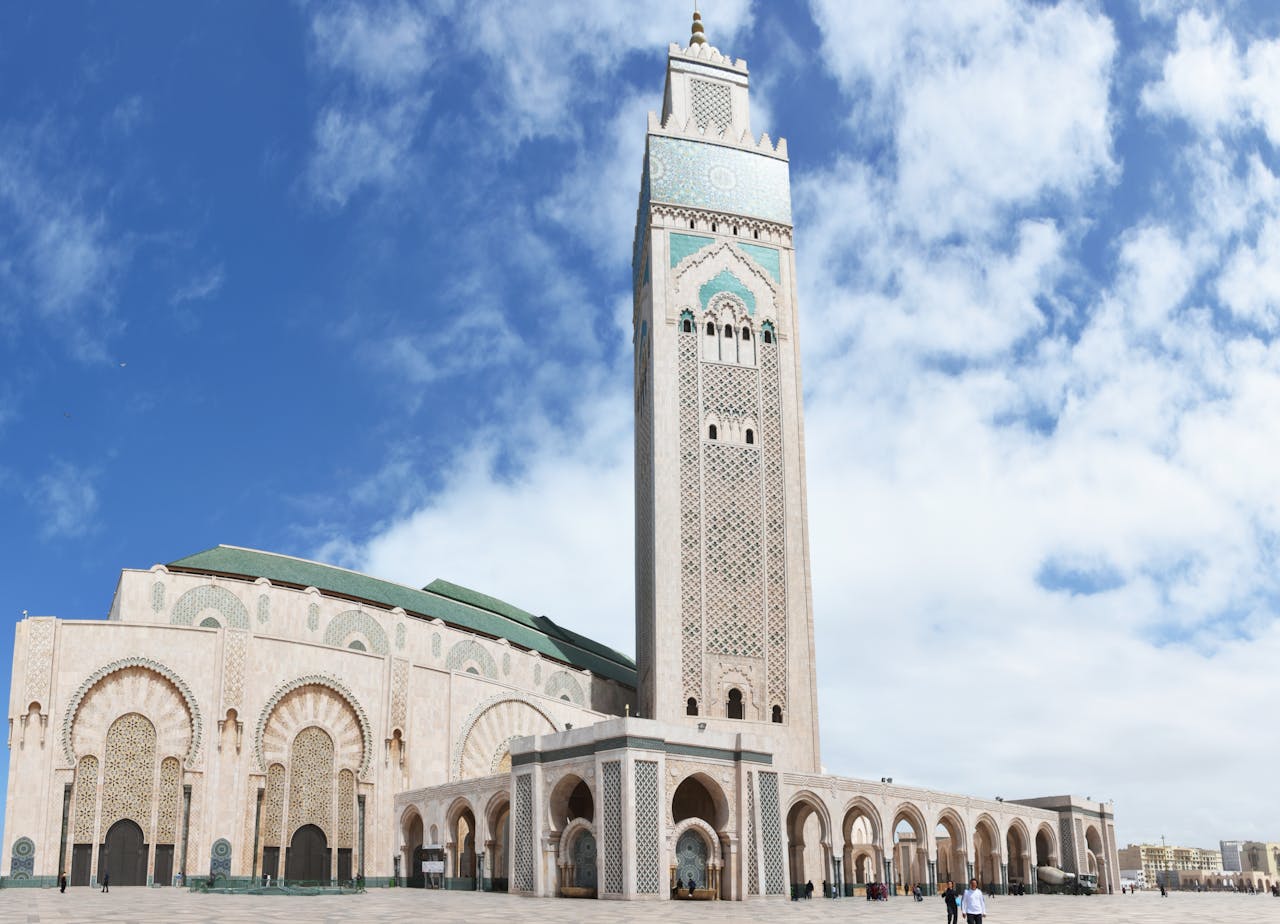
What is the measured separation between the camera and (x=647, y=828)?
1938cm

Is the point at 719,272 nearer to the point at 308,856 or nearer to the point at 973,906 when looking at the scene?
the point at 308,856

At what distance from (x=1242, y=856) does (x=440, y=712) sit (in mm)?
83158

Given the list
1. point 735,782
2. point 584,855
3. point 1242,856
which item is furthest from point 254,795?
point 1242,856

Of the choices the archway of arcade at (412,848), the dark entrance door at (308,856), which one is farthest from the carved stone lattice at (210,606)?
the archway of arcade at (412,848)

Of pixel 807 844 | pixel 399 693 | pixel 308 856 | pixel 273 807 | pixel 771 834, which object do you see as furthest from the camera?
pixel 807 844

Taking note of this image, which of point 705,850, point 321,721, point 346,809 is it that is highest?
point 321,721

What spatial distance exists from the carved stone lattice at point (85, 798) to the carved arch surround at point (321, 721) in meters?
2.97

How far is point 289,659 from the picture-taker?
2502 centimetres

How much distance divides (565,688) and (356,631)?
6.78 metres

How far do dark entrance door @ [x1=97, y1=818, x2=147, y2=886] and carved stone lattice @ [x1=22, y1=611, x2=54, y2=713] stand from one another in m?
2.69

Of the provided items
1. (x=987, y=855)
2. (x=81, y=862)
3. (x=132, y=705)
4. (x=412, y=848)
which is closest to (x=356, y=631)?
(x=412, y=848)

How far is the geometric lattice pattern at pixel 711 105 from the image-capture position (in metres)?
35.1

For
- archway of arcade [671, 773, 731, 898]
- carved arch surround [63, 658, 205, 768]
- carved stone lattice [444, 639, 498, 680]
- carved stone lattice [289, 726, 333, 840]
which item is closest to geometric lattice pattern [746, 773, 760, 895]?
archway of arcade [671, 773, 731, 898]

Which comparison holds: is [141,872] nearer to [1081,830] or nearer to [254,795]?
[254,795]
